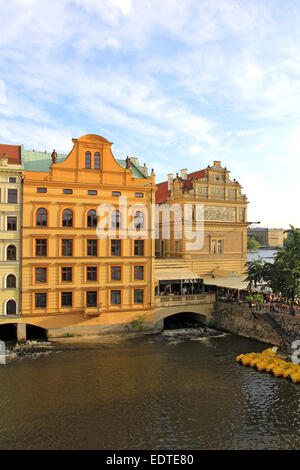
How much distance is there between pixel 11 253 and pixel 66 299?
7.27m

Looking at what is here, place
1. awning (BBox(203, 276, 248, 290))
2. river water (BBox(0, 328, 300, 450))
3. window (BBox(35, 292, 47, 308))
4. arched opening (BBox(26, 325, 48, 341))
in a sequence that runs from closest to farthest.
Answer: river water (BBox(0, 328, 300, 450)), window (BBox(35, 292, 47, 308)), arched opening (BBox(26, 325, 48, 341)), awning (BBox(203, 276, 248, 290))

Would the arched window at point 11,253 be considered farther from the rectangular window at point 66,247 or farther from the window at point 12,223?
the rectangular window at point 66,247

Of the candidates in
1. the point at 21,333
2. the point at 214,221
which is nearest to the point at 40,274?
the point at 21,333

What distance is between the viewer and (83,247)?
3788cm

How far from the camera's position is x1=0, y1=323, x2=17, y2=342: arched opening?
37.3m

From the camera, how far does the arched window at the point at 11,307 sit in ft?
116

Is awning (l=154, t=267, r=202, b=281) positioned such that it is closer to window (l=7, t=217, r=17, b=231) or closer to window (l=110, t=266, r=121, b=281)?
window (l=110, t=266, r=121, b=281)

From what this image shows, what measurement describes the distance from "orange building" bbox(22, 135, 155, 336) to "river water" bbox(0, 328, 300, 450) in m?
4.06

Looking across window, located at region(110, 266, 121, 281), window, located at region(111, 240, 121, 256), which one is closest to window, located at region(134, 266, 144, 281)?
window, located at region(110, 266, 121, 281)
